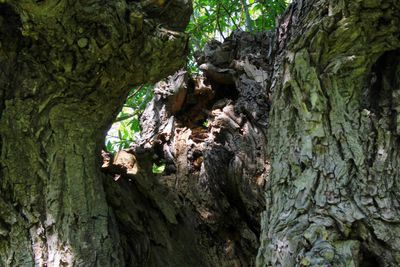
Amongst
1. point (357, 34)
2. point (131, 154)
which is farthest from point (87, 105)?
point (357, 34)

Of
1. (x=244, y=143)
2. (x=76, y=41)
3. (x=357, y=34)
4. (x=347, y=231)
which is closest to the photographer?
(x=347, y=231)

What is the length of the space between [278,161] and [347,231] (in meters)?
0.61

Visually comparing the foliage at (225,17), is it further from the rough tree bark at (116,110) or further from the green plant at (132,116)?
the rough tree bark at (116,110)

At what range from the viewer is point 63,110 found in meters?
2.69

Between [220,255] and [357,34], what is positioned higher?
[357,34]

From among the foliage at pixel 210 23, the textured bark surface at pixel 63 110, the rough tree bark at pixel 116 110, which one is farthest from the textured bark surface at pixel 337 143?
the foliage at pixel 210 23

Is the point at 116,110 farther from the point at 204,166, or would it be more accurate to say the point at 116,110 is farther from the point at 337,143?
the point at 337,143

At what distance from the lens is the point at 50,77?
264 cm

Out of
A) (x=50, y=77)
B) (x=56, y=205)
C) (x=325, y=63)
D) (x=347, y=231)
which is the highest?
(x=50, y=77)

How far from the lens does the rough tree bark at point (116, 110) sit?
2.27m

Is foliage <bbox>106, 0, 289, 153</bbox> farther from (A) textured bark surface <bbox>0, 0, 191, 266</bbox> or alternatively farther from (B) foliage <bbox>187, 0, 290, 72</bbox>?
(A) textured bark surface <bbox>0, 0, 191, 266</bbox>

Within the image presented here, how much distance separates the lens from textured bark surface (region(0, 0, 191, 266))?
2.48 m

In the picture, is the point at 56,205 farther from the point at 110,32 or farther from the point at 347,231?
the point at 347,231

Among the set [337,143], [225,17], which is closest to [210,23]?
[225,17]
